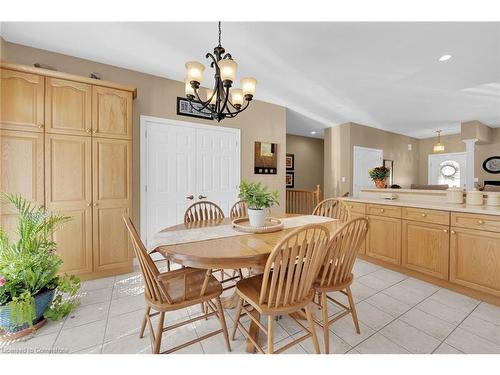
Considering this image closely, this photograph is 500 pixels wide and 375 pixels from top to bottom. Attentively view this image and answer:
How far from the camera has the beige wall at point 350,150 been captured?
5.37 m

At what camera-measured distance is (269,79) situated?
3.22 m

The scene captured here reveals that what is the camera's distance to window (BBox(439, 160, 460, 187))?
22.7 feet

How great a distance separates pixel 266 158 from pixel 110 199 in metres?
2.63

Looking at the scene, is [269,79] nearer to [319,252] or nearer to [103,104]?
[103,104]

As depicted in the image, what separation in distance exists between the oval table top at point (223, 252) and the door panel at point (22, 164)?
1813 millimetres

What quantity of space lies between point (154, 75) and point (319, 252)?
321cm

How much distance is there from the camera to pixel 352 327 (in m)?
1.75

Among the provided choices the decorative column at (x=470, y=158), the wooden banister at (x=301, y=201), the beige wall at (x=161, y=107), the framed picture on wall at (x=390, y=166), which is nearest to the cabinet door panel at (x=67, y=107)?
the beige wall at (x=161, y=107)

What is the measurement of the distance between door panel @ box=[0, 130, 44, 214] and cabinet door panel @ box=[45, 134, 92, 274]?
6 centimetres

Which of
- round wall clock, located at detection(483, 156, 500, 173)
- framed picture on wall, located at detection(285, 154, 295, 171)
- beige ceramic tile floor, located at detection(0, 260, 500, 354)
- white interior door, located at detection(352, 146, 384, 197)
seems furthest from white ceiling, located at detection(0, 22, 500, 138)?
round wall clock, located at detection(483, 156, 500, 173)

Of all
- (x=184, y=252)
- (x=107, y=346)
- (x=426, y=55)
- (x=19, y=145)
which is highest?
(x=426, y=55)

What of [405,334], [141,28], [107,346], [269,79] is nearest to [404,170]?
[269,79]

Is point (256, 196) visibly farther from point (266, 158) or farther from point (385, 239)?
point (266, 158)

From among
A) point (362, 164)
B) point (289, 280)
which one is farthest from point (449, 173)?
point (289, 280)
